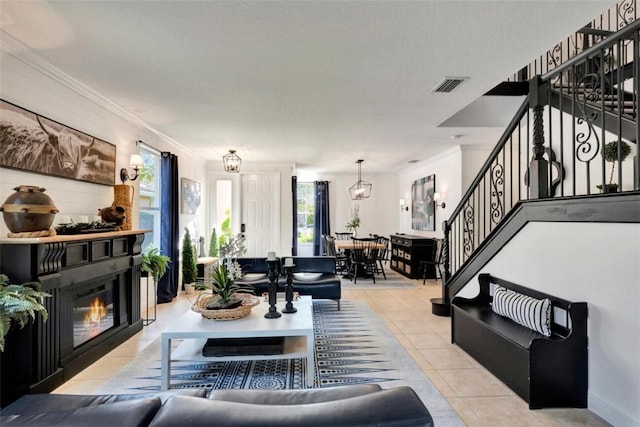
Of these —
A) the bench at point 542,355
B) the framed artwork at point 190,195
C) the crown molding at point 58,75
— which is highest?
the crown molding at point 58,75

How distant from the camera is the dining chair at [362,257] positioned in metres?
7.16

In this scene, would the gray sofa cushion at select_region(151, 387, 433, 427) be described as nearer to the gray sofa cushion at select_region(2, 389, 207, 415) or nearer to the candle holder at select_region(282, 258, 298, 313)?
the gray sofa cushion at select_region(2, 389, 207, 415)

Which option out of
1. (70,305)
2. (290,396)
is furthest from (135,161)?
(290,396)

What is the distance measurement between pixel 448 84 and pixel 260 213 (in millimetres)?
5400

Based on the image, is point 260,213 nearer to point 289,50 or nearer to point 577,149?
point 289,50

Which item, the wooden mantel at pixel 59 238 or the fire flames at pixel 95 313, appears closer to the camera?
the wooden mantel at pixel 59 238

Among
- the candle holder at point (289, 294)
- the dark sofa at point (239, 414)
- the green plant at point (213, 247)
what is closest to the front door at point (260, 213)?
the green plant at point (213, 247)

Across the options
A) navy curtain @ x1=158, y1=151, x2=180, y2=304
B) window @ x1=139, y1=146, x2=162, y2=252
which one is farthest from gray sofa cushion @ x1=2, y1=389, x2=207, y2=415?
navy curtain @ x1=158, y1=151, x2=180, y2=304

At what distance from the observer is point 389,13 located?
2121mm

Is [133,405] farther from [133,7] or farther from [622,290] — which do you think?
[622,290]

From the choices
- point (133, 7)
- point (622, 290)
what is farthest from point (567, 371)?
point (133, 7)

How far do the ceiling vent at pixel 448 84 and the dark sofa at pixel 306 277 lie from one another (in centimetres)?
283

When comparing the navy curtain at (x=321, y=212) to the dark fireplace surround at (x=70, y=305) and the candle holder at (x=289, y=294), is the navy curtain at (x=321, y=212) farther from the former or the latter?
the candle holder at (x=289, y=294)

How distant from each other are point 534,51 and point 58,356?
4.41 meters
